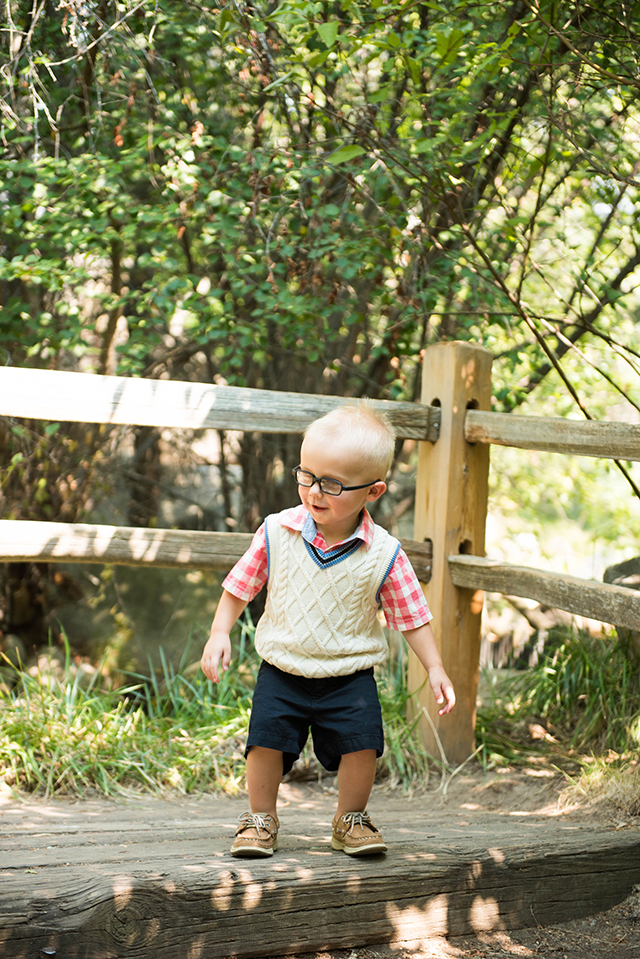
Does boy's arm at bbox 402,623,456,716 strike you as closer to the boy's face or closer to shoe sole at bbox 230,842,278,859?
the boy's face

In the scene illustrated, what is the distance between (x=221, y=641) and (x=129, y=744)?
1.40 m

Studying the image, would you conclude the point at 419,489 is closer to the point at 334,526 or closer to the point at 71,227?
the point at 334,526

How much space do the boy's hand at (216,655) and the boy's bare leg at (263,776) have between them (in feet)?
0.71

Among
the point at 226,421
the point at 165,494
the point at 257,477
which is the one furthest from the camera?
the point at 165,494

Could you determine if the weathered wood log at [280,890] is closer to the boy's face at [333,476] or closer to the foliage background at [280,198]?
the boy's face at [333,476]

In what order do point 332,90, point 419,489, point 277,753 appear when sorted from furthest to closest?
point 332,90, point 419,489, point 277,753

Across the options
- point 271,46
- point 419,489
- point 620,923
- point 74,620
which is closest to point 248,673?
point 419,489

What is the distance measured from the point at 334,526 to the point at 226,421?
107 cm

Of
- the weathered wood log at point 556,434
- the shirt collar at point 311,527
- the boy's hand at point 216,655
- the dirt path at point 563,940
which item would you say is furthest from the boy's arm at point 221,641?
the weathered wood log at point 556,434

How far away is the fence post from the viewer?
11.0 ft

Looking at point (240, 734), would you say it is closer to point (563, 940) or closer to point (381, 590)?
point (381, 590)

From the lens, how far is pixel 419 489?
3504mm

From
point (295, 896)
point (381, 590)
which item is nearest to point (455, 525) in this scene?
point (381, 590)

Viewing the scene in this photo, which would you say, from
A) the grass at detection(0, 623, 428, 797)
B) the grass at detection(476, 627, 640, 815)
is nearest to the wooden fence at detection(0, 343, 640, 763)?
the grass at detection(0, 623, 428, 797)
